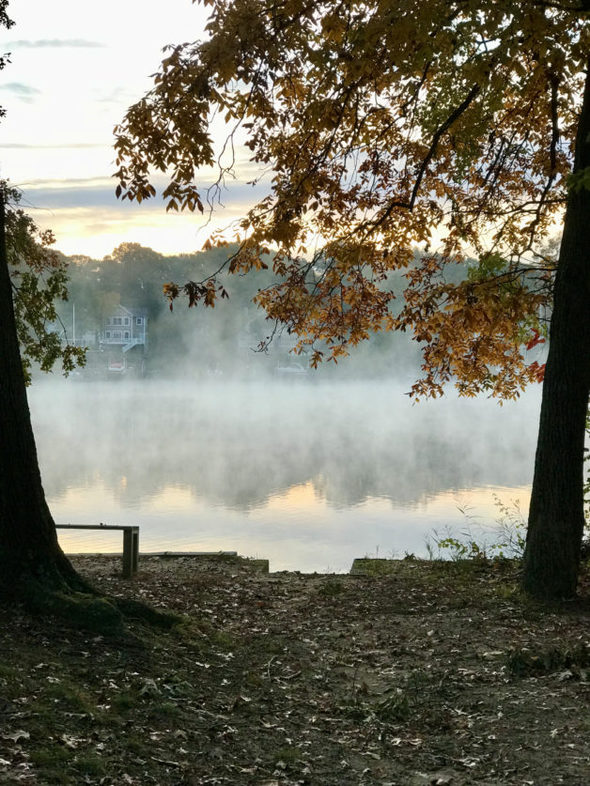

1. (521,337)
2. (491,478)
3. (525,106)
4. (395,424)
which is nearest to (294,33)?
(525,106)

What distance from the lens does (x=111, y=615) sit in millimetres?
7027

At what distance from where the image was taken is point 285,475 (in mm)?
28766

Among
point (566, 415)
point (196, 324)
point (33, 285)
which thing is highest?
point (196, 324)

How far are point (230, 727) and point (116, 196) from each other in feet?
19.1

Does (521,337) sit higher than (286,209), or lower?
lower

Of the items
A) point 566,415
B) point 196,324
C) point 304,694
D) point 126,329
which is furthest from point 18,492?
point 126,329

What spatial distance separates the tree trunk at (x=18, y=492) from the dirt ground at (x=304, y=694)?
21.1 inches

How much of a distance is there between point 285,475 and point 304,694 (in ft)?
71.8

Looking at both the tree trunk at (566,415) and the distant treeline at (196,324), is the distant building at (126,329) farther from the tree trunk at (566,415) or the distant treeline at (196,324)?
the tree trunk at (566,415)

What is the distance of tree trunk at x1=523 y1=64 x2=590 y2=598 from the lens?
30.2ft

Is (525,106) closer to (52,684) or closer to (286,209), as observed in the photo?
(286,209)

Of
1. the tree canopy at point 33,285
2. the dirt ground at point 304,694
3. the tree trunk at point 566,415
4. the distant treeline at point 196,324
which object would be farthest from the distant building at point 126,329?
the dirt ground at point 304,694

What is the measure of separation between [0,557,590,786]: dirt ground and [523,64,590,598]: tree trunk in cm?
50

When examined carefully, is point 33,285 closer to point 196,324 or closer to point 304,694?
point 304,694
